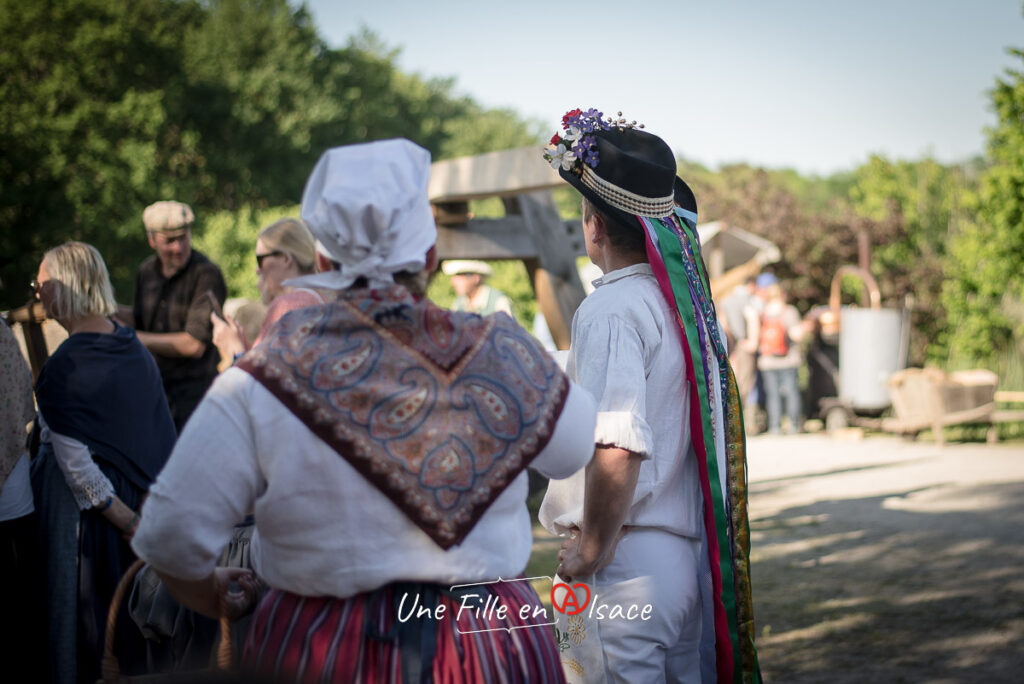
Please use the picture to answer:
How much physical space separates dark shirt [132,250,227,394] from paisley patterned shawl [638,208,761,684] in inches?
126

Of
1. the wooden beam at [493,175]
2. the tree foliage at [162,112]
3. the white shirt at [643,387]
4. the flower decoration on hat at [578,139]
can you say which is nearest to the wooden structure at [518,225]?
the wooden beam at [493,175]

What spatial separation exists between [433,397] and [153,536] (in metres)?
0.54

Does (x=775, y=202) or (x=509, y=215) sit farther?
(x=775, y=202)

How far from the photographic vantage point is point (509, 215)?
610 centimetres

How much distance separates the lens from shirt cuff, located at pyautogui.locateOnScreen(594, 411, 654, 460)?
2.22 m

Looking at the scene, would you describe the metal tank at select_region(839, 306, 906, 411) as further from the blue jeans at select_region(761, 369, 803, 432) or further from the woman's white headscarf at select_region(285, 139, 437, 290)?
the woman's white headscarf at select_region(285, 139, 437, 290)

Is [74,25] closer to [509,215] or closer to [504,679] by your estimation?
[509,215]

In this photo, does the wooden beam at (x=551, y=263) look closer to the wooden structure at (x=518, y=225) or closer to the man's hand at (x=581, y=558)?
the wooden structure at (x=518, y=225)

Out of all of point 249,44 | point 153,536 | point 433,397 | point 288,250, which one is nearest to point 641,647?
point 433,397

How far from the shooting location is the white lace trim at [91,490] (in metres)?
3.48

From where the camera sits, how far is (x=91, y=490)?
11.4 feet

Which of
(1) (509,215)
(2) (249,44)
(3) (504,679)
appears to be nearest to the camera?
(3) (504,679)

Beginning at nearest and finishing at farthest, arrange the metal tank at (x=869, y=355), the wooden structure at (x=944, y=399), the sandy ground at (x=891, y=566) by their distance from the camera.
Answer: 1. the sandy ground at (x=891, y=566)
2. the wooden structure at (x=944, y=399)
3. the metal tank at (x=869, y=355)

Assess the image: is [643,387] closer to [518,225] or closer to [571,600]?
[571,600]
